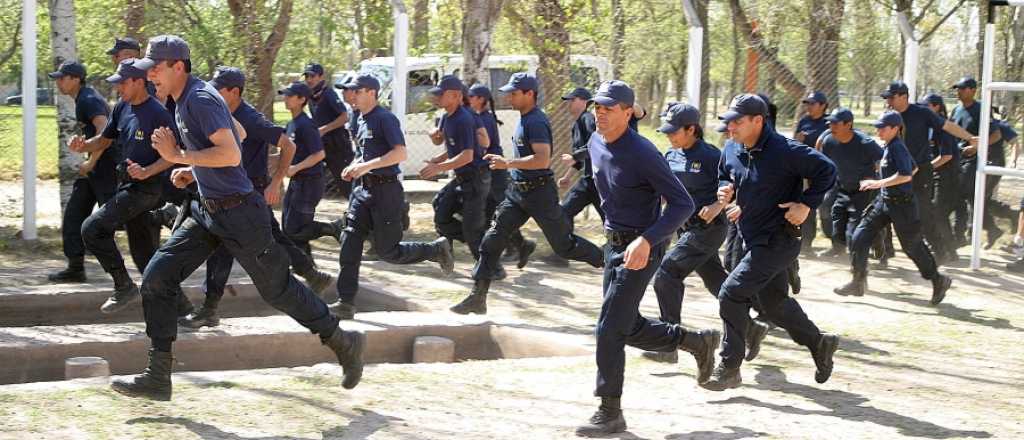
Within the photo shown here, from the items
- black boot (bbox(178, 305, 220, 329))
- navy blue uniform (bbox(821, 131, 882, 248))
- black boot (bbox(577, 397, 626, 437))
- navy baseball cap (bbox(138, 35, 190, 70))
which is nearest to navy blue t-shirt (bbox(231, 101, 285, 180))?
black boot (bbox(178, 305, 220, 329))

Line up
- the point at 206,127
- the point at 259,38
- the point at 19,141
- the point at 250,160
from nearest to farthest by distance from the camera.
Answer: the point at 206,127, the point at 250,160, the point at 19,141, the point at 259,38

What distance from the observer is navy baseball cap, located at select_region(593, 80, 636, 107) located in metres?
5.83

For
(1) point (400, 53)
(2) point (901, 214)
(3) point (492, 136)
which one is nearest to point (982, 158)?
(2) point (901, 214)

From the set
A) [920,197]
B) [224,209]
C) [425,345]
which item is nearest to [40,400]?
[224,209]

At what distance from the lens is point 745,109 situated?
21.0ft

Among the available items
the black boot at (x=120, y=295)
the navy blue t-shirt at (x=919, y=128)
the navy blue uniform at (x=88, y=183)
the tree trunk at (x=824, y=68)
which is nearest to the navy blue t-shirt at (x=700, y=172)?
the black boot at (x=120, y=295)

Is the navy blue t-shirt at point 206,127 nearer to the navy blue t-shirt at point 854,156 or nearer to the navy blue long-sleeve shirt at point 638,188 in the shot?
the navy blue long-sleeve shirt at point 638,188

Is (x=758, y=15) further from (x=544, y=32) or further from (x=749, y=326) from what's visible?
(x=749, y=326)

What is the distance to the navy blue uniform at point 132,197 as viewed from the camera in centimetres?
786

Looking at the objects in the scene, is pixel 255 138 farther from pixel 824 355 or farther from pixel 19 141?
pixel 19 141

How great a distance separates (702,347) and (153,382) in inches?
107

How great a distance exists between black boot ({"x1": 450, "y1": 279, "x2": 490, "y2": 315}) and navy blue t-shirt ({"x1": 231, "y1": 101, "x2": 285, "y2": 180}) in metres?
1.72

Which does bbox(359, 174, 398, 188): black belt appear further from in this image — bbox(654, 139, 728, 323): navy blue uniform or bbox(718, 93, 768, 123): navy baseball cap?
bbox(718, 93, 768, 123): navy baseball cap

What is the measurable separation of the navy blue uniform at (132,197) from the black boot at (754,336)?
3.68m
